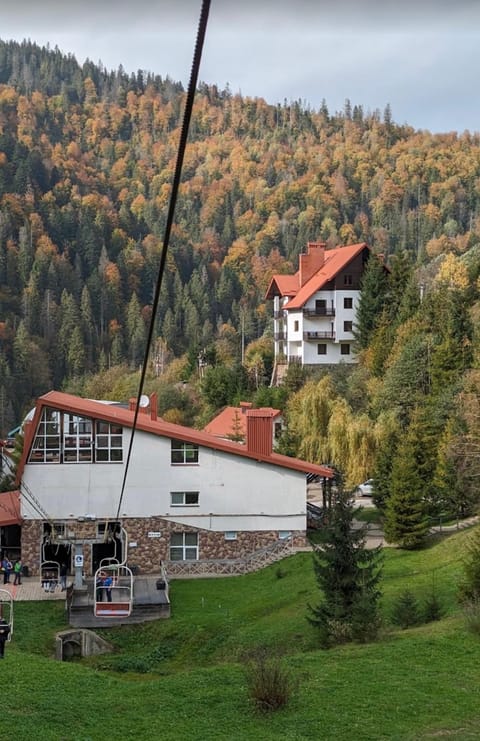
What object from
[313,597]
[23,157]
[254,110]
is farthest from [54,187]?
[313,597]

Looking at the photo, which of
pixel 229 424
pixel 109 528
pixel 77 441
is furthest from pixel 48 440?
pixel 229 424

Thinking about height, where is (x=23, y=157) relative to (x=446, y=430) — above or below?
above

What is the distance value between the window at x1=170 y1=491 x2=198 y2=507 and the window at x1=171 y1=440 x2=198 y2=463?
111 cm

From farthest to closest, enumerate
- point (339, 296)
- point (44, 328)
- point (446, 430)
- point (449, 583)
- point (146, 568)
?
point (44, 328), point (339, 296), point (446, 430), point (146, 568), point (449, 583)

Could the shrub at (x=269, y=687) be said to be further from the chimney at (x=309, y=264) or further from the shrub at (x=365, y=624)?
the chimney at (x=309, y=264)

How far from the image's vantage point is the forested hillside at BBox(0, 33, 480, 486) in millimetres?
113062

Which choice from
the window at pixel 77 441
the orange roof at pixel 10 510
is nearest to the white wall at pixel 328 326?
the orange roof at pixel 10 510

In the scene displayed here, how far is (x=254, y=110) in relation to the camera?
18938 cm

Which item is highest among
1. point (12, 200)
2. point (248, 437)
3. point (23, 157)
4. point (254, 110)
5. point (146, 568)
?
point (254, 110)

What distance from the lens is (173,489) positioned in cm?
3030

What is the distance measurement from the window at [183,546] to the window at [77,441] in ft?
13.2

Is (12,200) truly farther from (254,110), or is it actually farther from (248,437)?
(248,437)

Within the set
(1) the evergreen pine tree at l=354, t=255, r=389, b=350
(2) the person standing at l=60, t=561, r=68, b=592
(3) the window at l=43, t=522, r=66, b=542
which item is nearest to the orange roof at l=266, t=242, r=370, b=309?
(1) the evergreen pine tree at l=354, t=255, r=389, b=350

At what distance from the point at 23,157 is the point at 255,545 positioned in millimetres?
131911
